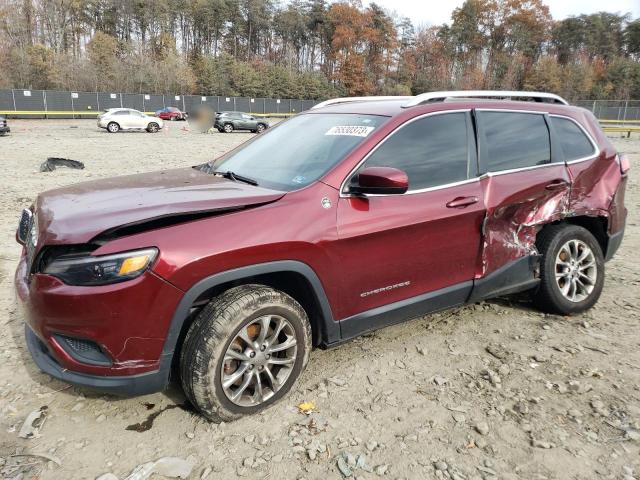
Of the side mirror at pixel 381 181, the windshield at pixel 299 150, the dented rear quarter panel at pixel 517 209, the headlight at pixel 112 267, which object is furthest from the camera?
the dented rear quarter panel at pixel 517 209

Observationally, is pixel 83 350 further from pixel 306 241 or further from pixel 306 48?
pixel 306 48

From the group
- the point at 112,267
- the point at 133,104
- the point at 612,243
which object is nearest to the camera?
the point at 112,267

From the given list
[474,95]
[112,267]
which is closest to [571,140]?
[474,95]

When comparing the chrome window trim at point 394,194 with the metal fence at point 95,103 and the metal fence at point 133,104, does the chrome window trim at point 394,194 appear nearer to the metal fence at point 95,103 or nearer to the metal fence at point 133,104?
the metal fence at point 95,103

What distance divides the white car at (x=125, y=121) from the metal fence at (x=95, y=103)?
315 cm

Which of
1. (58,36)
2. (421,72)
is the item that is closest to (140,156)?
(58,36)

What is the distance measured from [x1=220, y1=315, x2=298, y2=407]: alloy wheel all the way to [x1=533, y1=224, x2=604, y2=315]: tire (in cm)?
224

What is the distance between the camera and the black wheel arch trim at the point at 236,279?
2.47 m

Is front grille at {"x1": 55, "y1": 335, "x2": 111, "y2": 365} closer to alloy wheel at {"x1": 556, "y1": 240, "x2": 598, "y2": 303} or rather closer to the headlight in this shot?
the headlight

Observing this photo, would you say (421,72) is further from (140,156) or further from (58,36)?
(140,156)

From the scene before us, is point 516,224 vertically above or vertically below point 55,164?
above

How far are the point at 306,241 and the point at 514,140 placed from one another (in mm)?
1994

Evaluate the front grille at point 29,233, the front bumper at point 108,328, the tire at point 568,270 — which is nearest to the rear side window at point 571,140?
the tire at point 568,270

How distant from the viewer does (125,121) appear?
27.8m
